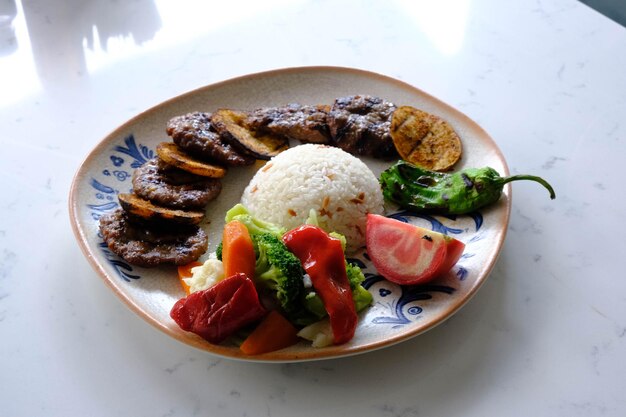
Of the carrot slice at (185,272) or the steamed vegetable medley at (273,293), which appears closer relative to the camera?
the steamed vegetable medley at (273,293)

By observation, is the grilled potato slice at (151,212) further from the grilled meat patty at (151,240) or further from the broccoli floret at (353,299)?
the broccoli floret at (353,299)

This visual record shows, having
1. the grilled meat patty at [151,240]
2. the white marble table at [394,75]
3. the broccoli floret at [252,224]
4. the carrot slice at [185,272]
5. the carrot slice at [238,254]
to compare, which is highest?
the carrot slice at [238,254]

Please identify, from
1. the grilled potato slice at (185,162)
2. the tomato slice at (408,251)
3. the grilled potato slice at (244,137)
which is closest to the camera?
the tomato slice at (408,251)

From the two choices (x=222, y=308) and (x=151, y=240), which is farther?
(x=151, y=240)

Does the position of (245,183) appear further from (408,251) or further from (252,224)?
(408,251)

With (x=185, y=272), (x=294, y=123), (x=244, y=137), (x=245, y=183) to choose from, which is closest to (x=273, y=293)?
(x=185, y=272)

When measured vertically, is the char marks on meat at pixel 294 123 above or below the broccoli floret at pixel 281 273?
below

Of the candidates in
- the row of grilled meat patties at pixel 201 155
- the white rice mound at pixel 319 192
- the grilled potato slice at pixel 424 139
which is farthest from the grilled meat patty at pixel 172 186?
the grilled potato slice at pixel 424 139
